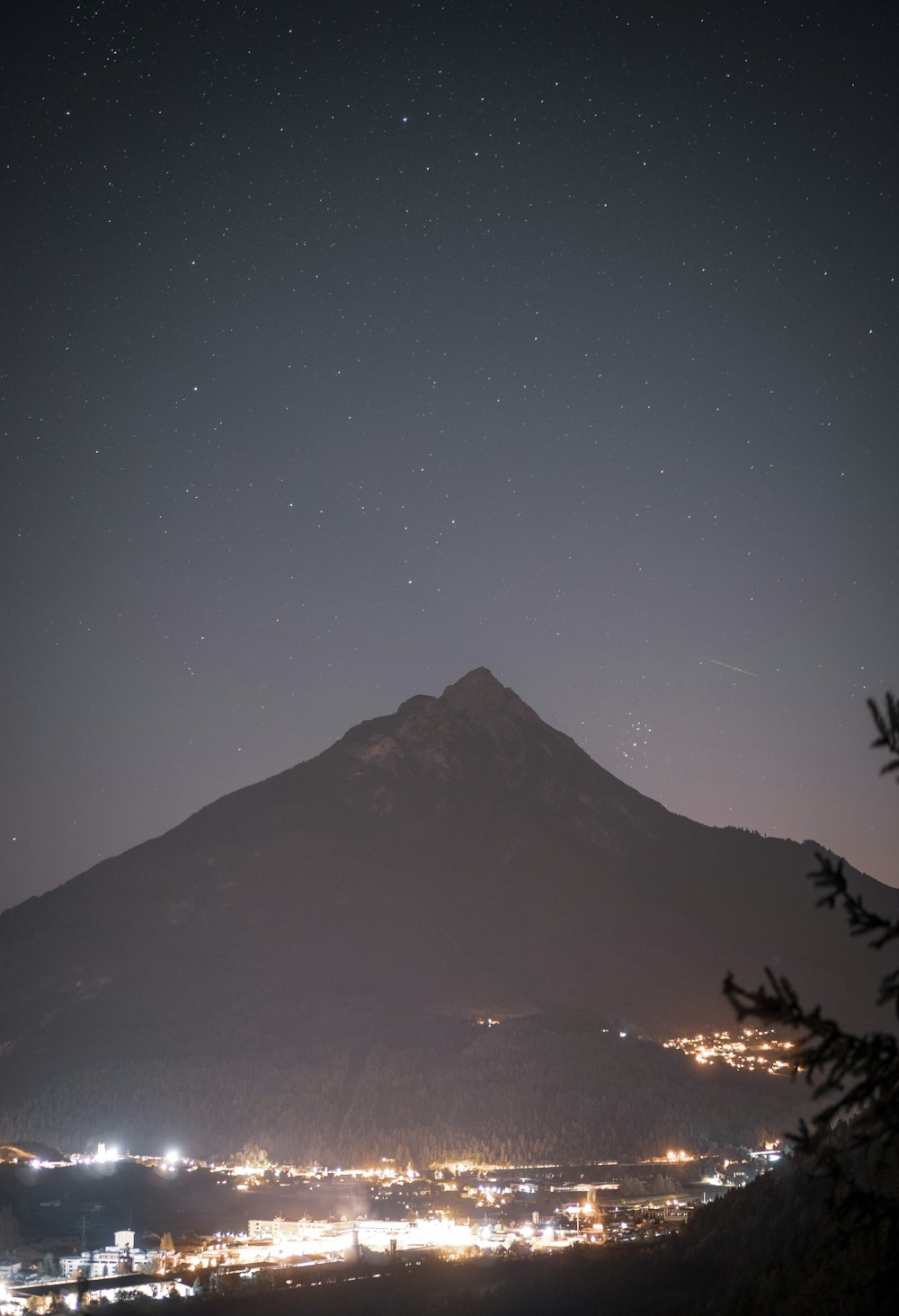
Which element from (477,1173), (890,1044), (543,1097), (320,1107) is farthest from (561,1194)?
(890,1044)

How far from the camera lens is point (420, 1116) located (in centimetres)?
18738

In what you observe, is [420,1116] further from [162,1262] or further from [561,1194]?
[162,1262]

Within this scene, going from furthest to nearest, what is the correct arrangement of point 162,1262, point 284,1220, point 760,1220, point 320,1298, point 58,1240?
1. point 284,1220
2. point 58,1240
3. point 162,1262
4. point 320,1298
5. point 760,1220

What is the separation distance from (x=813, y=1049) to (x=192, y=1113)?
205 meters

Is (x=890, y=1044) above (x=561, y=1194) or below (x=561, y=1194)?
above

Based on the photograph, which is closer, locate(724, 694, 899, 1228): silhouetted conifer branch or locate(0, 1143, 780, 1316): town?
locate(724, 694, 899, 1228): silhouetted conifer branch

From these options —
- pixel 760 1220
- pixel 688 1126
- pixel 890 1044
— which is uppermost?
Result: pixel 890 1044

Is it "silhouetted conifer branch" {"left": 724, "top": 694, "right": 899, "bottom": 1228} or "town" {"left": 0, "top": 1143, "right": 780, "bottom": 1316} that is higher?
"silhouetted conifer branch" {"left": 724, "top": 694, "right": 899, "bottom": 1228}

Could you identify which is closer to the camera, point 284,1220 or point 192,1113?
point 284,1220

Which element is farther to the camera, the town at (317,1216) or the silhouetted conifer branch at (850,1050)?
the town at (317,1216)

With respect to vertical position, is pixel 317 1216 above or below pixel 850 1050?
below

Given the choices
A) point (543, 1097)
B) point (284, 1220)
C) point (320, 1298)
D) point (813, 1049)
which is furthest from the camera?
point (543, 1097)

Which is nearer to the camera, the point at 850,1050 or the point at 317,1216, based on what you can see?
the point at 850,1050

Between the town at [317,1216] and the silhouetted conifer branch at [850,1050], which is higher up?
the silhouetted conifer branch at [850,1050]
